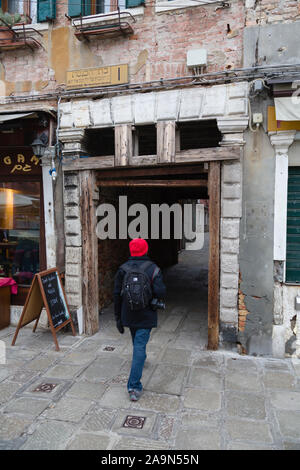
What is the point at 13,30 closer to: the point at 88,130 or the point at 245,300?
the point at 88,130

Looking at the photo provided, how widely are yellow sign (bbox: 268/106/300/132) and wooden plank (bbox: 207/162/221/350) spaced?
2.99ft

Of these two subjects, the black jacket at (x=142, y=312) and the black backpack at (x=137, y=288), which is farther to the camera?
the black jacket at (x=142, y=312)

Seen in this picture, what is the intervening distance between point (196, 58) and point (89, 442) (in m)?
5.24

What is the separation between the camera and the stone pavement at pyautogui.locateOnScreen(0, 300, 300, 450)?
306cm

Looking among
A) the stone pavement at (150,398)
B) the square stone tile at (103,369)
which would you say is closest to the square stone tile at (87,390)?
the stone pavement at (150,398)

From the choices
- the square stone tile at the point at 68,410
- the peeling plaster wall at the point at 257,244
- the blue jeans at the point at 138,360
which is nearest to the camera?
the square stone tile at the point at 68,410

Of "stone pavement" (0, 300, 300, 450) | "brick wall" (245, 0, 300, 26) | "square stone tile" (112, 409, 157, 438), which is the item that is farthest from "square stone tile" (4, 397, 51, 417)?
"brick wall" (245, 0, 300, 26)

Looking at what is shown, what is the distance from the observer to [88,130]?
588 centimetres

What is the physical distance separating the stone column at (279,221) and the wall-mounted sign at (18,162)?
13.6 ft

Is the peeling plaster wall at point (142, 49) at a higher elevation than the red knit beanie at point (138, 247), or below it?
higher

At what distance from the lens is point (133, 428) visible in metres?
3.21

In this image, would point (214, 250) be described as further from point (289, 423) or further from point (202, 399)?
point (289, 423)

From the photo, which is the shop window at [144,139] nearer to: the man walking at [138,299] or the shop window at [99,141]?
the shop window at [99,141]

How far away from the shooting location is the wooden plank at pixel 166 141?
520 cm
